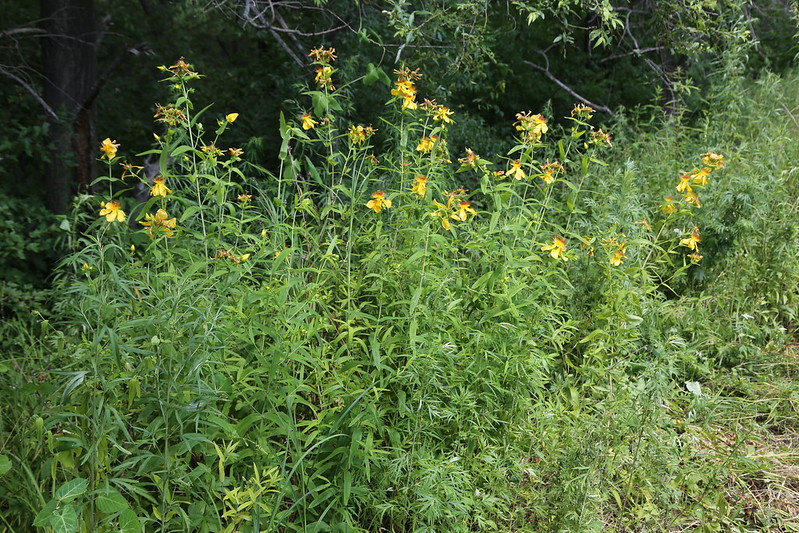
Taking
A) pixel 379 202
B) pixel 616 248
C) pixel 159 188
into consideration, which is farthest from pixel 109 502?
pixel 616 248

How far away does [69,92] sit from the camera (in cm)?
579

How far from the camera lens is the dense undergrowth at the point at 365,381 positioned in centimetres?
187

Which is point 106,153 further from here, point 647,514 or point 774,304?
point 774,304

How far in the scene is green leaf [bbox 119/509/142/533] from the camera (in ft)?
5.68

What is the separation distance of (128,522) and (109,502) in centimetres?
7

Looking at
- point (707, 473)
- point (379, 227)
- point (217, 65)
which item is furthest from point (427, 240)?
point (217, 65)

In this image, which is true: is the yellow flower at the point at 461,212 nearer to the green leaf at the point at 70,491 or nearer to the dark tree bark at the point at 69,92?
the green leaf at the point at 70,491

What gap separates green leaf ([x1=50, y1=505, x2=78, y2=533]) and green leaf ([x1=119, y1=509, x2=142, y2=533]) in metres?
0.11

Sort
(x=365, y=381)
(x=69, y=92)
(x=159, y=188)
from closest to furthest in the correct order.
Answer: (x=365, y=381), (x=159, y=188), (x=69, y=92)

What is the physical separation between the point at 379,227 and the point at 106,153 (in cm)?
100

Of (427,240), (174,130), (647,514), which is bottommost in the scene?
(647,514)

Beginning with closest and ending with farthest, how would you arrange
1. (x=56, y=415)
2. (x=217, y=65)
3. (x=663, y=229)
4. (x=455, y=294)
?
(x=56, y=415), (x=455, y=294), (x=663, y=229), (x=217, y=65)

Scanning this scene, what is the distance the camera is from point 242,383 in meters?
1.97

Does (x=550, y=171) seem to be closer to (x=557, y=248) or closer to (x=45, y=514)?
(x=557, y=248)
